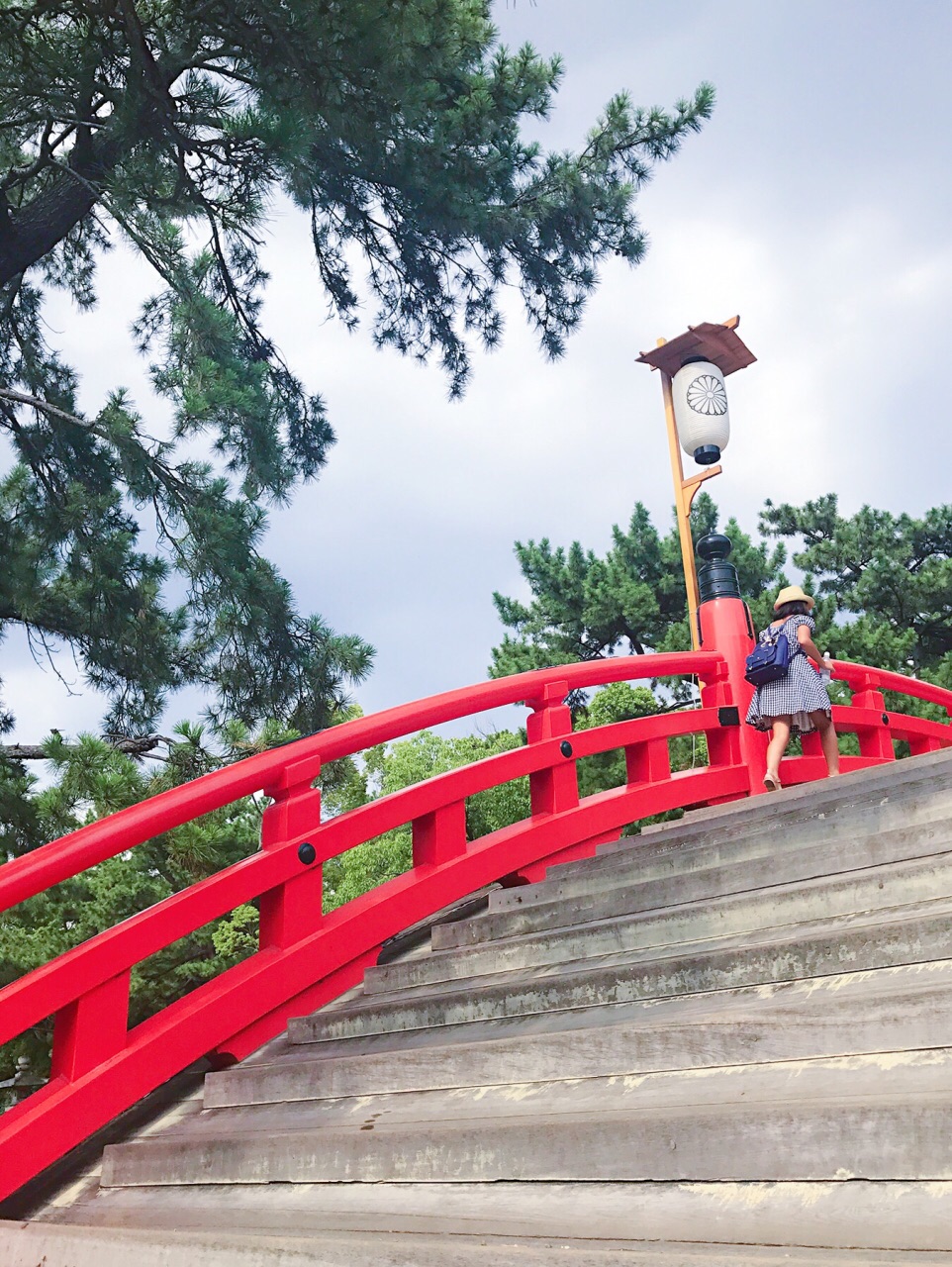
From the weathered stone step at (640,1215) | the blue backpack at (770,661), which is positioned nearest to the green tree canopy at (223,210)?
the blue backpack at (770,661)

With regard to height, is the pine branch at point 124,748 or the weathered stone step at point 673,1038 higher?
the pine branch at point 124,748

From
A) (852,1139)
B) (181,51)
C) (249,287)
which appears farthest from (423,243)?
(852,1139)

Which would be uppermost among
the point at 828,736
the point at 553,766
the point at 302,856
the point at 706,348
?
the point at 706,348

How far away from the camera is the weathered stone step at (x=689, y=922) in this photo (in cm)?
255

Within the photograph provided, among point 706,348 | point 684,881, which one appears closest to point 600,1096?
point 684,881

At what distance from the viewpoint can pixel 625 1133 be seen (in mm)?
1744

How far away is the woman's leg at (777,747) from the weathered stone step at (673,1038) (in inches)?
113

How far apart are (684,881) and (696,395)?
4.38 meters

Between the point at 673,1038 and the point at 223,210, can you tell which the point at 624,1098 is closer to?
the point at 673,1038

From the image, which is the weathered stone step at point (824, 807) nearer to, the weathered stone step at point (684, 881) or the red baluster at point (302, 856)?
the weathered stone step at point (684, 881)

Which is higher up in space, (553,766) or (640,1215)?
(553,766)

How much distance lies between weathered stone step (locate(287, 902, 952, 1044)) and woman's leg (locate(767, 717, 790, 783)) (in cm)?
249

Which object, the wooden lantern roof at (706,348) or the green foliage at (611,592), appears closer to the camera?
the wooden lantern roof at (706,348)

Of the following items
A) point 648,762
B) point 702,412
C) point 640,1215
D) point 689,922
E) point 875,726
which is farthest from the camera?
point 702,412
